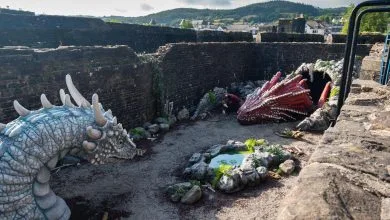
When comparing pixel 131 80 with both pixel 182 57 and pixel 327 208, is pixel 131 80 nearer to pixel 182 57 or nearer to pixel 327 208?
pixel 182 57

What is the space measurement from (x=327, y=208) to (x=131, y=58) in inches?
329

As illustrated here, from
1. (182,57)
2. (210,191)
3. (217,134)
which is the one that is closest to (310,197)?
(210,191)

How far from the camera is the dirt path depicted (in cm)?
537

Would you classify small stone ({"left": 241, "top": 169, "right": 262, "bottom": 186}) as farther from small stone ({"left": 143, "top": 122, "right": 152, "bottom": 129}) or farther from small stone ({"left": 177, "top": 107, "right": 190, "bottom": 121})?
small stone ({"left": 177, "top": 107, "right": 190, "bottom": 121})

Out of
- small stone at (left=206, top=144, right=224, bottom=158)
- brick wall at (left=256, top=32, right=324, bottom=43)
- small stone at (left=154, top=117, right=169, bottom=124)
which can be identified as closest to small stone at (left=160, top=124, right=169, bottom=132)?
small stone at (left=154, top=117, right=169, bottom=124)

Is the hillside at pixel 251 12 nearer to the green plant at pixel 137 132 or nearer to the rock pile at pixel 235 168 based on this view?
the green plant at pixel 137 132

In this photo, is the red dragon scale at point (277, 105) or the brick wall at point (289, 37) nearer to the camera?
the red dragon scale at point (277, 105)

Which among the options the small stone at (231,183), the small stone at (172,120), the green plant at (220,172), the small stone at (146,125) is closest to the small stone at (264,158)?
the green plant at (220,172)

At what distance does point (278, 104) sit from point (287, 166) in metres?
4.01

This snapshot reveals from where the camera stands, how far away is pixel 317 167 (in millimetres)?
1675

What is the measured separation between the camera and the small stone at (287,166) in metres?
6.46

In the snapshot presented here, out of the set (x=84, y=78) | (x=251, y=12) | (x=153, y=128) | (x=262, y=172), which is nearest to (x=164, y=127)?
(x=153, y=128)

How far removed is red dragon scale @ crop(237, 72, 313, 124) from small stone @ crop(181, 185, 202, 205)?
476 cm

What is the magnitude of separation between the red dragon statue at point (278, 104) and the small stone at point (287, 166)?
3499 millimetres
